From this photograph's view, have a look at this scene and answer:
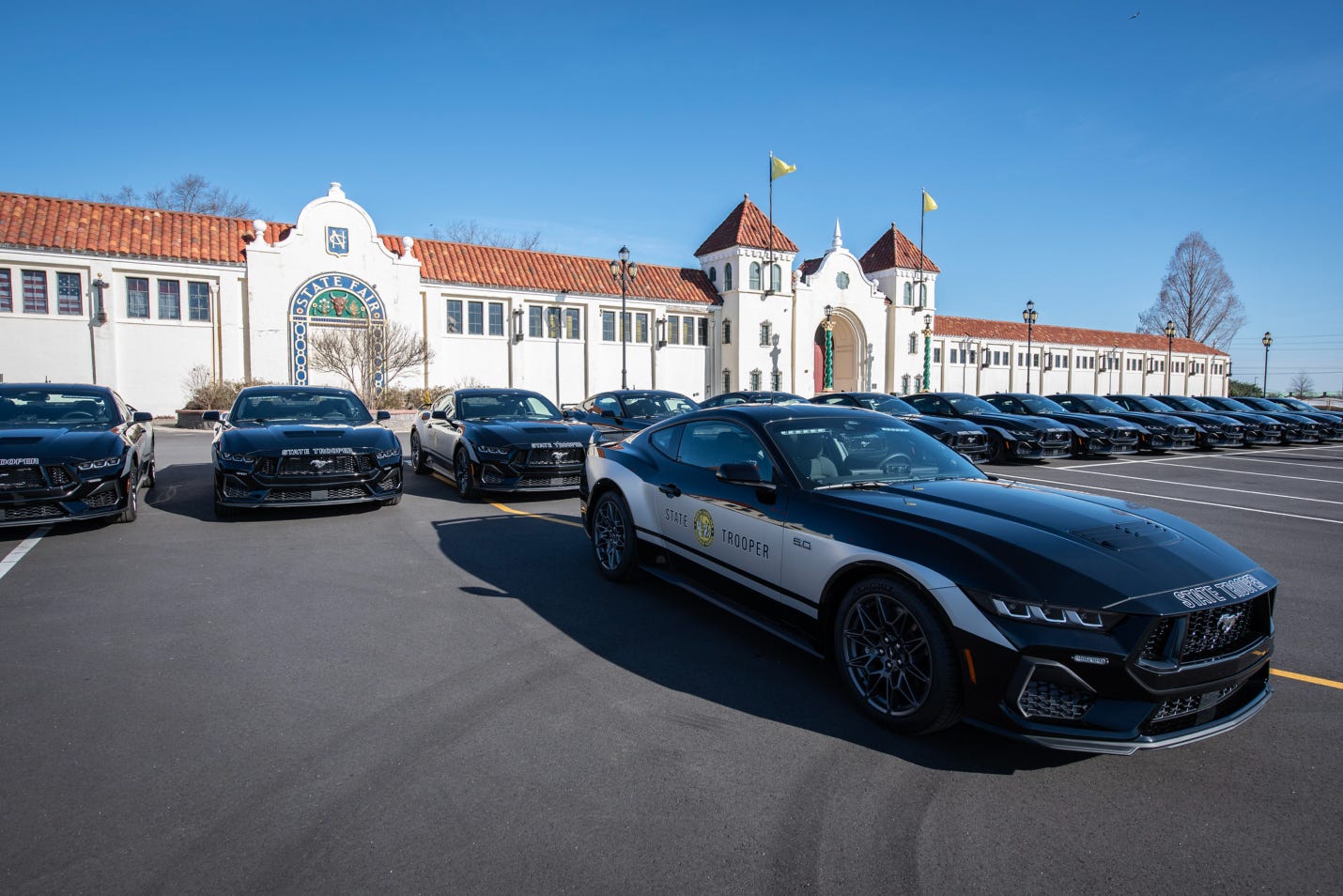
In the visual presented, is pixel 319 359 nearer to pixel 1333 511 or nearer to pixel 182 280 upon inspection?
pixel 182 280

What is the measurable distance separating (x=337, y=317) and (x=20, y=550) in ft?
87.6

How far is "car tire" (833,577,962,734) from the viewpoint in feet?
10.6

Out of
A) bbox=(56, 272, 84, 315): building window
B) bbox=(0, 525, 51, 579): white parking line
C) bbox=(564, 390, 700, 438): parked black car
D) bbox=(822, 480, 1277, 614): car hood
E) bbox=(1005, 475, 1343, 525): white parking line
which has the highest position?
bbox=(56, 272, 84, 315): building window

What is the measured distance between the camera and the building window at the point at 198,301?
29.8 m

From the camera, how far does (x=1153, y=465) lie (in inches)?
653

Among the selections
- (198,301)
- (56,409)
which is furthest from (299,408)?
(198,301)

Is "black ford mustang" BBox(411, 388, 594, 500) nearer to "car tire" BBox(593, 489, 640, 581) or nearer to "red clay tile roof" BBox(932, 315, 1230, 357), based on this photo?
"car tire" BBox(593, 489, 640, 581)

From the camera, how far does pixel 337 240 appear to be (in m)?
31.6

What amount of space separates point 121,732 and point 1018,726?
390 centimetres

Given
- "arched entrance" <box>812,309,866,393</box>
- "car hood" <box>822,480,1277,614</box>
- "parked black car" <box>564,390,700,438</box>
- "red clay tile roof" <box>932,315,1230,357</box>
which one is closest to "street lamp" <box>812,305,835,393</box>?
"arched entrance" <box>812,309,866,393</box>

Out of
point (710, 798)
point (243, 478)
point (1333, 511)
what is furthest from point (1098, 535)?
point (1333, 511)

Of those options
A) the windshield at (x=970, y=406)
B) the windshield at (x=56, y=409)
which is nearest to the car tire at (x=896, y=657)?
the windshield at (x=56, y=409)

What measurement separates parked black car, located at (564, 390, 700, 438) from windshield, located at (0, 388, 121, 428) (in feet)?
22.6

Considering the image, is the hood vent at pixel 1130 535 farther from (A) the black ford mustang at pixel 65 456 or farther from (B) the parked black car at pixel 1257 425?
(B) the parked black car at pixel 1257 425
